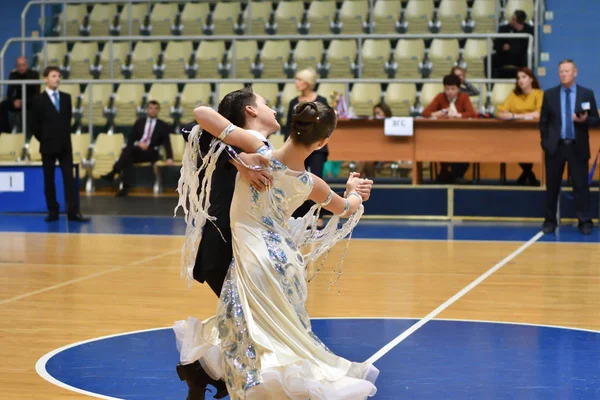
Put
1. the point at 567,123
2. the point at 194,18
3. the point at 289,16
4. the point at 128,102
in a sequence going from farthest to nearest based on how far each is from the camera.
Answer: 1. the point at 194,18
2. the point at 289,16
3. the point at 128,102
4. the point at 567,123

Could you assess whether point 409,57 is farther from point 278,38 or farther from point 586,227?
point 586,227

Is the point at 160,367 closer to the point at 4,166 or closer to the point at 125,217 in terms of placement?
the point at 125,217

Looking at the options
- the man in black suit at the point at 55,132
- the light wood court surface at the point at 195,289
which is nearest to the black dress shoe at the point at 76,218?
the man in black suit at the point at 55,132

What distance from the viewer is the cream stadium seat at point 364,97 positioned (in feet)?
47.7

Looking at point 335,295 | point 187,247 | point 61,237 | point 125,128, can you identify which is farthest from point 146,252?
point 125,128

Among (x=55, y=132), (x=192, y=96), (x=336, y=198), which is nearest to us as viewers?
(x=336, y=198)

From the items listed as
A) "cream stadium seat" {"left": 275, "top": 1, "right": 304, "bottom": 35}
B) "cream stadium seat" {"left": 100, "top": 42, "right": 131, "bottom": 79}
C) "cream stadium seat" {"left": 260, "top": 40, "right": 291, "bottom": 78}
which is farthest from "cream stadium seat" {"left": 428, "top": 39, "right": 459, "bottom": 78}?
"cream stadium seat" {"left": 100, "top": 42, "right": 131, "bottom": 79}

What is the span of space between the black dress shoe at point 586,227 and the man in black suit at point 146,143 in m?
6.18

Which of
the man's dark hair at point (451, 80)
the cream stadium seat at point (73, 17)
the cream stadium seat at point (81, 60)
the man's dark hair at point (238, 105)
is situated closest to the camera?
the man's dark hair at point (238, 105)

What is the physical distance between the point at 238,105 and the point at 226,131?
7.6 inches

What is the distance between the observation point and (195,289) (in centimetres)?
745

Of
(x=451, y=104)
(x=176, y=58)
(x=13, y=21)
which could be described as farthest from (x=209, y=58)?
(x=451, y=104)

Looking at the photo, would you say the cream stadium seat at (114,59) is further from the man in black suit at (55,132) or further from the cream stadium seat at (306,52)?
the man in black suit at (55,132)

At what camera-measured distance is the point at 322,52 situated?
15.7 meters
